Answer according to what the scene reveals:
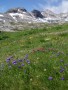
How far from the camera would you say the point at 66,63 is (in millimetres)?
13812

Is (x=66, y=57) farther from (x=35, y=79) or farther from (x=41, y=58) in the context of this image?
(x=35, y=79)

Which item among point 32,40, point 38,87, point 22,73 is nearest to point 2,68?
point 22,73

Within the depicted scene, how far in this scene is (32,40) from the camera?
26.7 m

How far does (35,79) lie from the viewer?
12078 mm

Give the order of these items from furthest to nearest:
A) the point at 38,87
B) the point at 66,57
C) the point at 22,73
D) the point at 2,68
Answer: the point at 66,57
the point at 2,68
the point at 22,73
the point at 38,87

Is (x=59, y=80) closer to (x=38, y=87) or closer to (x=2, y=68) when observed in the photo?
(x=38, y=87)

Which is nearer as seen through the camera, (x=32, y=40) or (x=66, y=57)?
(x=66, y=57)

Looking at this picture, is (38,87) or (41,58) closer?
(38,87)

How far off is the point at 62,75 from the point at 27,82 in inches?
61.9

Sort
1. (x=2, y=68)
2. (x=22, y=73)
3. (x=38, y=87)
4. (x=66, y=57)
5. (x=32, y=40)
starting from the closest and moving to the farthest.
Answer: (x=38, y=87), (x=22, y=73), (x=2, y=68), (x=66, y=57), (x=32, y=40)

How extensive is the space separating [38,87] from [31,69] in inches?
60.6

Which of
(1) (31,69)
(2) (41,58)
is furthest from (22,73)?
(2) (41,58)

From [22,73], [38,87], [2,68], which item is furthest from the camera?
[2,68]

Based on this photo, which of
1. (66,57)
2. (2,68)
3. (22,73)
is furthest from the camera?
(66,57)
